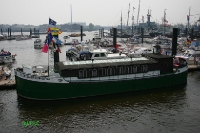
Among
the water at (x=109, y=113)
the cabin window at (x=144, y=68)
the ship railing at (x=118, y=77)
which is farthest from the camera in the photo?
the cabin window at (x=144, y=68)

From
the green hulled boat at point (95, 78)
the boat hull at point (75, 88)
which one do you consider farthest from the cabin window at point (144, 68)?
the boat hull at point (75, 88)

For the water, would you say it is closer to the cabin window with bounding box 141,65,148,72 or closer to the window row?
the window row

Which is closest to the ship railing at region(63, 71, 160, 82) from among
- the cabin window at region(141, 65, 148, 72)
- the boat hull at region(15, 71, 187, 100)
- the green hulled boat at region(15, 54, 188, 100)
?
the green hulled boat at region(15, 54, 188, 100)

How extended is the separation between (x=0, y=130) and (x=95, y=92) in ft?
40.9

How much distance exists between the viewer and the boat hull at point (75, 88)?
26.4m

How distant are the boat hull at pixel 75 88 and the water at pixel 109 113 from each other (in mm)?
770

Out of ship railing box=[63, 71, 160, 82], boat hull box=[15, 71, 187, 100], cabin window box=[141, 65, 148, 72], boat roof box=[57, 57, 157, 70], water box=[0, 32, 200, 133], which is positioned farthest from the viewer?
cabin window box=[141, 65, 148, 72]

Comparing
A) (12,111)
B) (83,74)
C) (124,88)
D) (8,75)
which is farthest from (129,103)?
(8,75)

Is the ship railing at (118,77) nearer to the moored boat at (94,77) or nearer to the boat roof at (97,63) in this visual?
the moored boat at (94,77)

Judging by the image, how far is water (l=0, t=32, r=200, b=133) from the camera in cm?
2128

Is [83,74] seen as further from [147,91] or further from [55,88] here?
[147,91]

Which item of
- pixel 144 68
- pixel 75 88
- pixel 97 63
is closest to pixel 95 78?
pixel 97 63

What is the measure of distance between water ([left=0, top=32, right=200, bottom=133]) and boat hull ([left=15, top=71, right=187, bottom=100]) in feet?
2.53

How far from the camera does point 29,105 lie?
2606 centimetres
